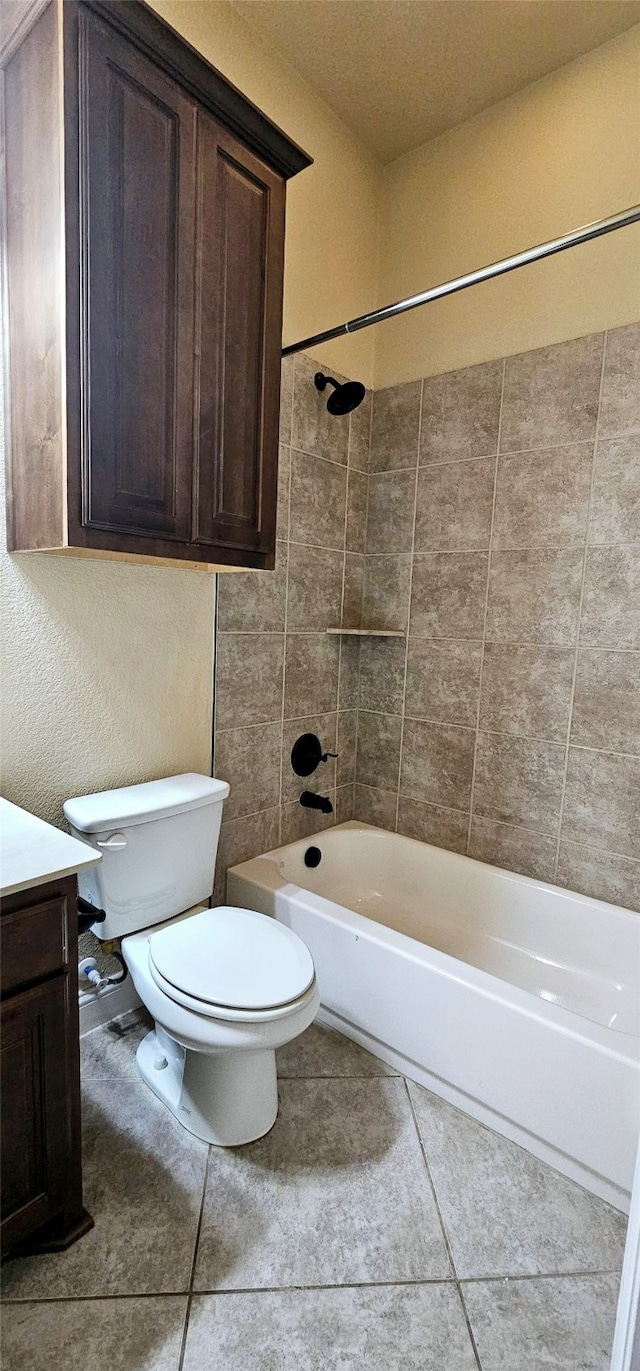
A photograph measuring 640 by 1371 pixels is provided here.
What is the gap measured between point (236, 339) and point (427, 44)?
130 centimetres

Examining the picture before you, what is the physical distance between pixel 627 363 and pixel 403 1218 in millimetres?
2253

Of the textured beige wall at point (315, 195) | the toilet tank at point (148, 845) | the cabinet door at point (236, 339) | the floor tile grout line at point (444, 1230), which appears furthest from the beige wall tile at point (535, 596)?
the floor tile grout line at point (444, 1230)

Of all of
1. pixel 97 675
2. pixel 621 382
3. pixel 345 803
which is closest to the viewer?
pixel 97 675

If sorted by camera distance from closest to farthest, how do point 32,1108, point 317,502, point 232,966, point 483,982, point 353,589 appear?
point 32,1108
point 232,966
point 483,982
point 317,502
point 353,589

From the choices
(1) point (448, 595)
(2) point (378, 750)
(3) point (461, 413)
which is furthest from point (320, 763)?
(3) point (461, 413)

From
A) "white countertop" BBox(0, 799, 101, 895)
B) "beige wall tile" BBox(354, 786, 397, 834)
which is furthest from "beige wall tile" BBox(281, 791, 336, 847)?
"white countertop" BBox(0, 799, 101, 895)

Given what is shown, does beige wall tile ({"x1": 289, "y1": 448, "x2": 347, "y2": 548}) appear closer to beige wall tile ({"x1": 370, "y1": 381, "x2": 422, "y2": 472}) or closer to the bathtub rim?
beige wall tile ({"x1": 370, "y1": 381, "x2": 422, "y2": 472})

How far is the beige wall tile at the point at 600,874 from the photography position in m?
1.82

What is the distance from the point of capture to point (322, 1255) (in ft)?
3.75

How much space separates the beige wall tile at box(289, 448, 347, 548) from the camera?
82.3 inches

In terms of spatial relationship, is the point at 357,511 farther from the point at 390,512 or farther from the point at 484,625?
the point at 484,625

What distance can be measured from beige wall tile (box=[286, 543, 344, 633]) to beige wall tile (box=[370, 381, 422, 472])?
0.43 meters

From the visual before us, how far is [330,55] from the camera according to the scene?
184 centimetres

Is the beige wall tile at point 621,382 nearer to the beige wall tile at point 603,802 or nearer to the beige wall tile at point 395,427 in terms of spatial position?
the beige wall tile at point 395,427
